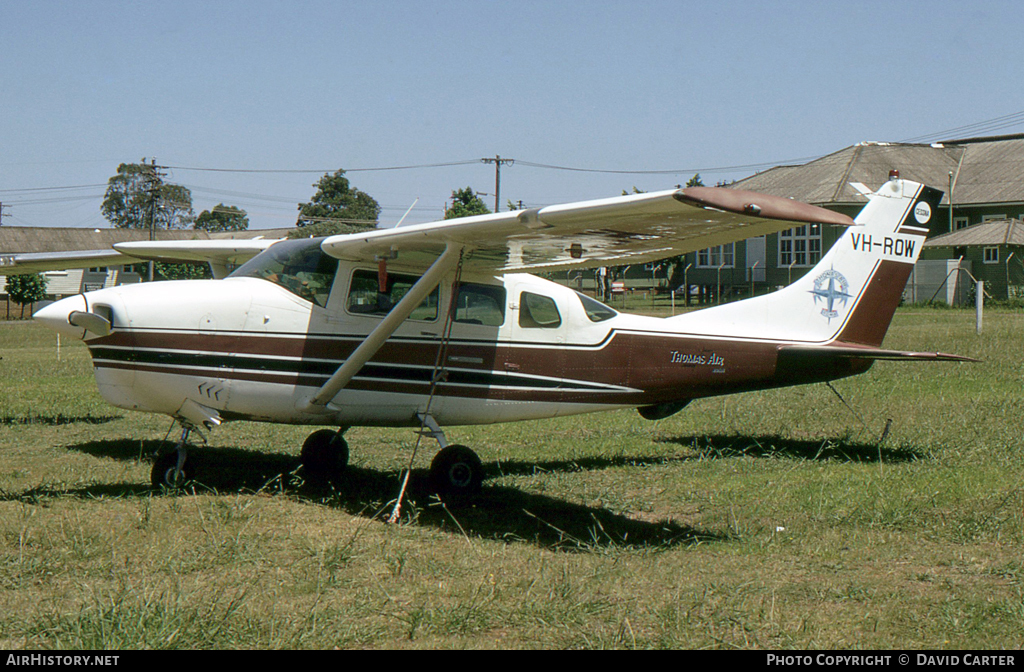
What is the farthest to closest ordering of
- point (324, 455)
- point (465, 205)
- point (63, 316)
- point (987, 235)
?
1. point (465, 205)
2. point (987, 235)
3. point (324, 455)
4. point (63, 316)

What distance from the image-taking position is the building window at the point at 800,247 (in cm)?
4328

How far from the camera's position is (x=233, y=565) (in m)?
5.66

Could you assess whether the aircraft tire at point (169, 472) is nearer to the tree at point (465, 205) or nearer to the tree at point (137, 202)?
the tree at point (465, 205)

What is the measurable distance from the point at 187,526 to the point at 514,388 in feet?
10.5

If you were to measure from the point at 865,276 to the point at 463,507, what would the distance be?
17.7 feet

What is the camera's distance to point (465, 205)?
69312 mm

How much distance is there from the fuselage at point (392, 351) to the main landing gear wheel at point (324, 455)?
1.05 meters

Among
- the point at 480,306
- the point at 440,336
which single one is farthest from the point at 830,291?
the point at 440,336

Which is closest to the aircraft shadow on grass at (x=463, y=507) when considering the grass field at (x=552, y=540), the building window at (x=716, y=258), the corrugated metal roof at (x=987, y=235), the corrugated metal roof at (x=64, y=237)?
the grass field at (x=552, y=540)

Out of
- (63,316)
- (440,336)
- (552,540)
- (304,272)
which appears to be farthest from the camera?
(440,336)

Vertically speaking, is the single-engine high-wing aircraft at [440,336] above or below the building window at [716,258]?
below

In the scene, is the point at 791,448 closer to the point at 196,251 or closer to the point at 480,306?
the point at 480,306

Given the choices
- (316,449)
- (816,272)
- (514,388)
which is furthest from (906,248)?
(316,449)
